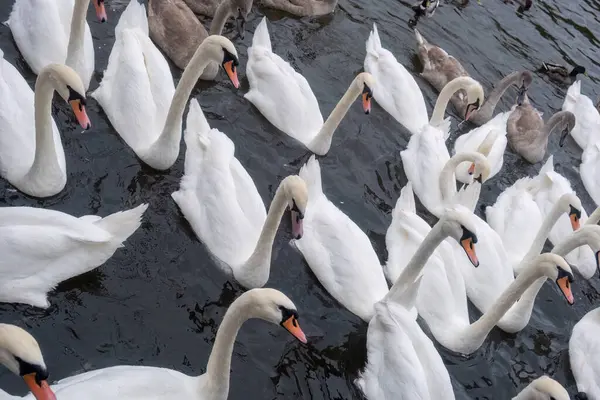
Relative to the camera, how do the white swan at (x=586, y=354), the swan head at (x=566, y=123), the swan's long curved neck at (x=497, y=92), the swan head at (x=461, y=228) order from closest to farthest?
the swan head at (x=461, y=228), the white swan at (x=586, y=354), the swan head at (x=566, y=123), the swan's long curved neck at (x=497, y=92)

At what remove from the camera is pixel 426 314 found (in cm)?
766

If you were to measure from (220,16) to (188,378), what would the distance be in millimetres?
6102

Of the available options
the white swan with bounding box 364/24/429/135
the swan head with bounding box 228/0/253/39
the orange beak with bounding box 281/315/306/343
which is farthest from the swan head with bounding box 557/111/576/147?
the orange beak with bounding box 281/315/306/343

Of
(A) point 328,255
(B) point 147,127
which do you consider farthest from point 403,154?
(B) point 147,127

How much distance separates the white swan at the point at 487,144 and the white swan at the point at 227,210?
373cm

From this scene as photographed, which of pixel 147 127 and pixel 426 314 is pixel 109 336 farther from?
pixel 426 314

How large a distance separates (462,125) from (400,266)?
15.2 feet

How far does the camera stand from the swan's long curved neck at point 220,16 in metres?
10.0

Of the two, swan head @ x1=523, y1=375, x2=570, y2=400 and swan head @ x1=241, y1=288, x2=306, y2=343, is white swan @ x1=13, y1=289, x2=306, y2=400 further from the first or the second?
swan head @ x1=523, y1=375, x2=570, y2=400

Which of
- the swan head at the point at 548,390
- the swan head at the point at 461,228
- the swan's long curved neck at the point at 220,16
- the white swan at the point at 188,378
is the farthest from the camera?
the swan's long curved neck at the point at 220,16

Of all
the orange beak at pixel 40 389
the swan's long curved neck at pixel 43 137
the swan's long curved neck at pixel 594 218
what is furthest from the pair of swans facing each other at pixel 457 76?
the orange beak at pixel 40 389

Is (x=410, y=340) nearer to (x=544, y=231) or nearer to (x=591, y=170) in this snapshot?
(x=544, y=231)

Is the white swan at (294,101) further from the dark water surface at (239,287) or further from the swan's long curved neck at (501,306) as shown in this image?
the swan's long curved neck at (501,306)

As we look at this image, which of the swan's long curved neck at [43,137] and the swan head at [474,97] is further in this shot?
the swan head at [474,97]
